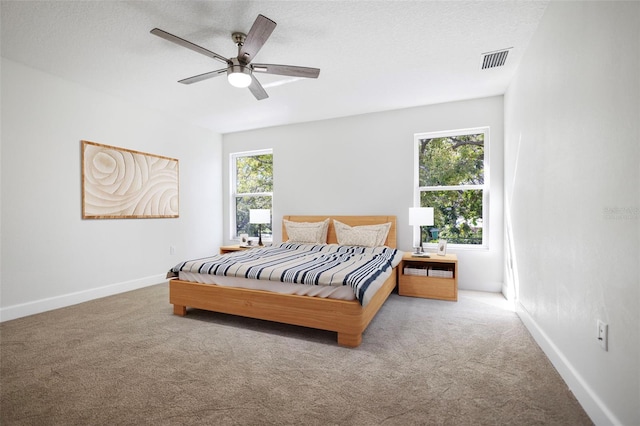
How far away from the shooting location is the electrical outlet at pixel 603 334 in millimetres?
1407

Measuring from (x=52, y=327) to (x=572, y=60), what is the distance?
4.50m

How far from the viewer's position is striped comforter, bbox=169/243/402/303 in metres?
2.44

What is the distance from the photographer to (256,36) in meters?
2.08

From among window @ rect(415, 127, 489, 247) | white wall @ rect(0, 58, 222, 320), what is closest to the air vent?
window @ rect(415, 127, 489, 247)

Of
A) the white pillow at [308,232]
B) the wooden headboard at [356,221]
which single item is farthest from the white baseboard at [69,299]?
the wooden headboard at [356,221]

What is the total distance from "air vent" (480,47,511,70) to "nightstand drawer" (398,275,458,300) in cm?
234

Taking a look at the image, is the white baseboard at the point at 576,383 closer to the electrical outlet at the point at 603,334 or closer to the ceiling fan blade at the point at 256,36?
the electrical outlet at the point at 603,334

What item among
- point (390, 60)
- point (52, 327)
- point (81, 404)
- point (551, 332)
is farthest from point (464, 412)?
point (52, 327)

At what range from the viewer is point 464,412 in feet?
5.09

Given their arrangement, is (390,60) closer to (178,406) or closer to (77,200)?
(178,406)

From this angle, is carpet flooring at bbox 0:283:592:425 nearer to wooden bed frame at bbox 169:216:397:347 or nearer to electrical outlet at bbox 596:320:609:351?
wooden bed frame at bbox 169:216:397:347

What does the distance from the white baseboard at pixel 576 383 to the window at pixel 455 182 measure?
5.87ft

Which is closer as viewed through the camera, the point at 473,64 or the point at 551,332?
the point at 551,332

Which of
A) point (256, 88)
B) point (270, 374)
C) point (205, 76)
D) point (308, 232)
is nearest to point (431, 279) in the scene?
point (308, 232)
